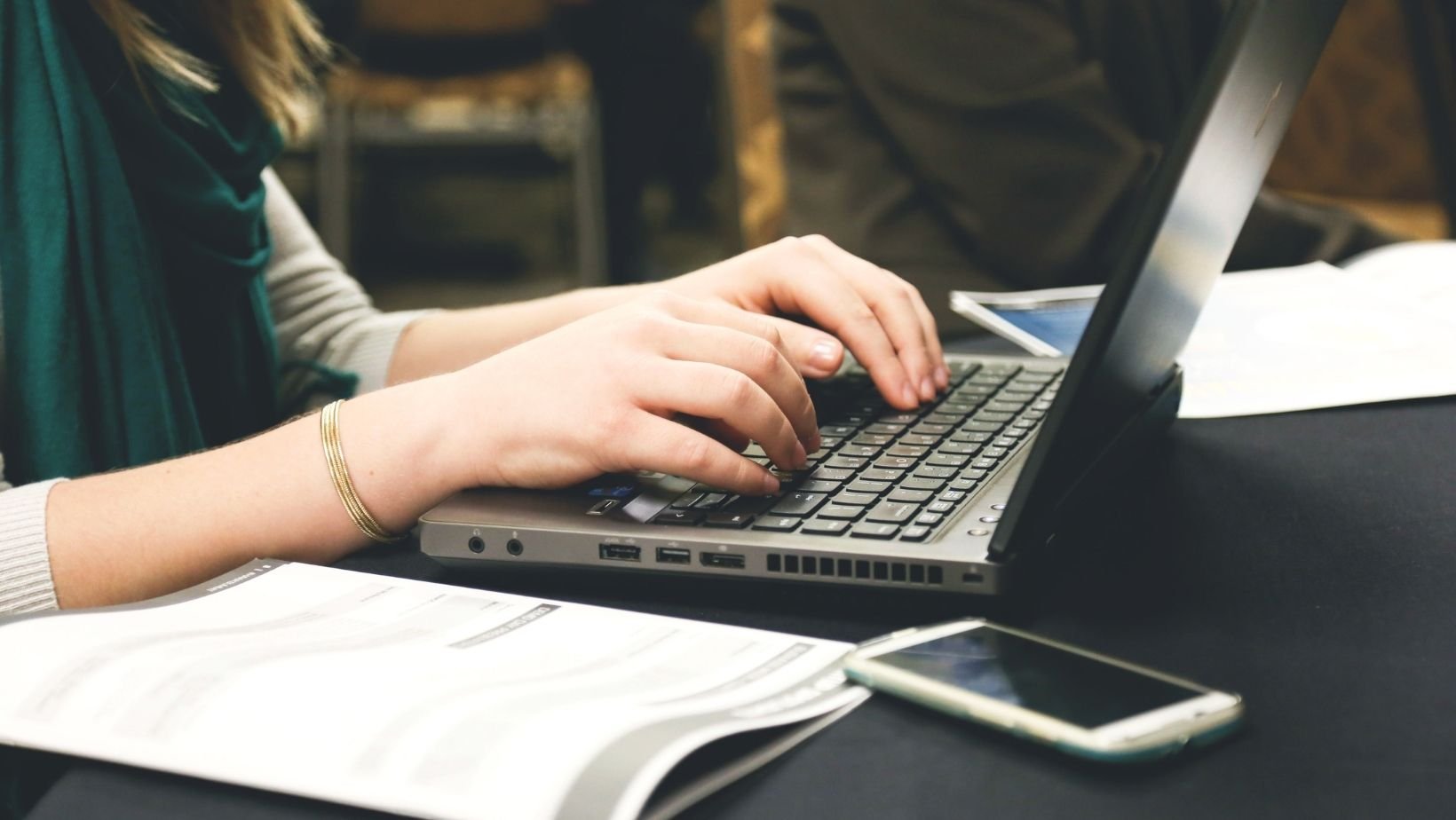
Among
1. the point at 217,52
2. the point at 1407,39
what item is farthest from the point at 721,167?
the point at 217,52

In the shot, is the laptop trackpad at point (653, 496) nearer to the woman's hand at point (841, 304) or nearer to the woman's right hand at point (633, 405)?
the woman's right hand at point (633, 405)

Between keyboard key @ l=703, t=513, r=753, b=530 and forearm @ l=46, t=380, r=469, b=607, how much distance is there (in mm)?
122

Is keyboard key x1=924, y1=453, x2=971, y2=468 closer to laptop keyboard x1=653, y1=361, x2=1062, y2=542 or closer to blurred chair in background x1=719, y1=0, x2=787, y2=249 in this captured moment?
laptop keyboard x1=653, y1=361, x2=1062, y2=542

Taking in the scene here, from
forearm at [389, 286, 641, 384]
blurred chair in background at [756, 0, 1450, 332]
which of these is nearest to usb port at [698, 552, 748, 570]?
forearm at [389, 286, 641, 384]

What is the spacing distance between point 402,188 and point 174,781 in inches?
171

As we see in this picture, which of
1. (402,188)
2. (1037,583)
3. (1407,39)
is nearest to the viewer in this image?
(1037,583)

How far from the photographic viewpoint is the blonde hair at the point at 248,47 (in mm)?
821

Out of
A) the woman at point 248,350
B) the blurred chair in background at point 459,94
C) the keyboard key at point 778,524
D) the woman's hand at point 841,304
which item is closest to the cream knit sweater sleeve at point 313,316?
the woman at point 248,350

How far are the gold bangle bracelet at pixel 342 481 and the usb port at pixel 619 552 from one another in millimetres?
128

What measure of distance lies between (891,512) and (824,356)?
0.17m

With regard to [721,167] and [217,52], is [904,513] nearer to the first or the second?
[217,52]

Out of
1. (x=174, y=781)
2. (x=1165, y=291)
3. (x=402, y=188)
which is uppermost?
(x=1165, y=291)

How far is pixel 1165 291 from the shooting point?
477 millimetres

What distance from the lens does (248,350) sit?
0.96 metres
